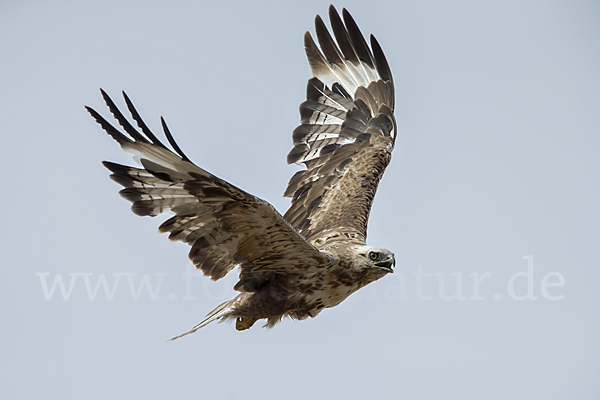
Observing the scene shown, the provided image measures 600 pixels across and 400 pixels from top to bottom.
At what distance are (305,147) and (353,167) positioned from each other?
83 centimetres

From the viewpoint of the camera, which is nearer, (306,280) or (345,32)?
(306,280)

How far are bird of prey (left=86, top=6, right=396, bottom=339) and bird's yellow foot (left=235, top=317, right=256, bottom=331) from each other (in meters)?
0.01

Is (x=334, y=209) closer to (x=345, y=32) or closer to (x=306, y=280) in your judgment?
(x=306, y=280)

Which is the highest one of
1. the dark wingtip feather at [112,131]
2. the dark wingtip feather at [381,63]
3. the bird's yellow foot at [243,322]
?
the dark wingtip feather at [381,63]

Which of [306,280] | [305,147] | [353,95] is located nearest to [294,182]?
[305,147]

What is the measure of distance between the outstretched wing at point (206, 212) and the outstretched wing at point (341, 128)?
81.5 inches

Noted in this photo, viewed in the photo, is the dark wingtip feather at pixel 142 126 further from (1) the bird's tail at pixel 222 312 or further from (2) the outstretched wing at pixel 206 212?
(1) the bird's tail at pixel 222 312

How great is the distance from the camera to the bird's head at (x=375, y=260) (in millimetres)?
7418

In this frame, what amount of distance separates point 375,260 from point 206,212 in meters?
1.95

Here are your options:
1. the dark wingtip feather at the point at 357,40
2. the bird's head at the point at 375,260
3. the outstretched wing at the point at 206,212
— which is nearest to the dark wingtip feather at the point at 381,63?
the dark wingtip feather at the point at 357,40

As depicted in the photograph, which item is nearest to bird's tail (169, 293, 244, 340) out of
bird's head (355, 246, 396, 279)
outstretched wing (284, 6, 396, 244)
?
bird's head (355, 246, 396, 279)

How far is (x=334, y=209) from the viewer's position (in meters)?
9.13

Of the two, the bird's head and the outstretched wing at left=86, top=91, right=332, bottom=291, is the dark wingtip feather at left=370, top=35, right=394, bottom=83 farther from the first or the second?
the outstretched wing at left=86, top=91, right=332, bottom=291

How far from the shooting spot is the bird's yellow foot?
7.89 metres
